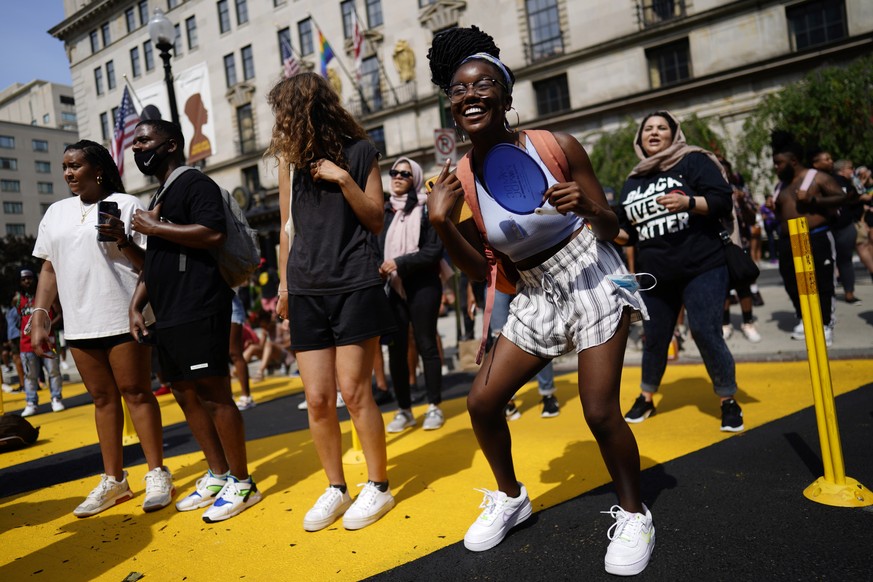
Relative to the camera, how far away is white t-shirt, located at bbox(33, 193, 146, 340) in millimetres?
3582

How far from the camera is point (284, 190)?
318cm

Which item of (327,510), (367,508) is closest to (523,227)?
(367,508)

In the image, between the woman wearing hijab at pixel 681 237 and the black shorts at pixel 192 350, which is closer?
the black shorts at pixel 192 350

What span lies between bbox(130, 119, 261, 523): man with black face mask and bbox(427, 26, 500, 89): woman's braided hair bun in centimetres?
149

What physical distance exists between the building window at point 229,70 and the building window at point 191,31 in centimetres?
361

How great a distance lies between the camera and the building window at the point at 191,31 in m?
40.9

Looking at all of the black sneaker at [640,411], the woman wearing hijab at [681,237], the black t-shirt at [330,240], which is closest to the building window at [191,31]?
the woman wearing hijab at [681,237]

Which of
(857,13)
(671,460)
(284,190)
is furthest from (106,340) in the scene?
(857,13)

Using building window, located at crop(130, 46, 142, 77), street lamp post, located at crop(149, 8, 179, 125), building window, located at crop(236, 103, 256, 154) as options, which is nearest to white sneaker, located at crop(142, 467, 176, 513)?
street lamp post, located at crop(149, 8, 179, 125)

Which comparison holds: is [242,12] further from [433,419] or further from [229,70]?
[433,419]

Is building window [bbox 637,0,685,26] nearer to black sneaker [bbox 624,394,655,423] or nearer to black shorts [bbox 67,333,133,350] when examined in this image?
black sneaker [bbox 624,394,655,423]

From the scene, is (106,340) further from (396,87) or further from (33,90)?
(33,90)

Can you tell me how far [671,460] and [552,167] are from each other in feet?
6.66

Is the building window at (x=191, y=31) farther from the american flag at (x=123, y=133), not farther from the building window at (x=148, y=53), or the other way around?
the american flag at (x=123, y=133)
